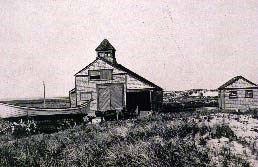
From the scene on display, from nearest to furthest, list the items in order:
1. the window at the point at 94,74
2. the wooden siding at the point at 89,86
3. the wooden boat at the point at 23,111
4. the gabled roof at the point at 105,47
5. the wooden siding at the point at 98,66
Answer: the wooden boat at the point at 23,111 < the wooden siding at the point at 98,66 < the wooden siding at the point at 89,86 < the window at the point at 94,74 < the gabled roof at the point at 105,47

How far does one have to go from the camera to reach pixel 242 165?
309 inches

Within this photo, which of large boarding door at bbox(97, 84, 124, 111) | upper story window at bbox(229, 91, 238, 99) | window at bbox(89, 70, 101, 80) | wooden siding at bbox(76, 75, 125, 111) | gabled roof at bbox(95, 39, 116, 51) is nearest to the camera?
large boarding door at bbox(97, 84, 124, 111)

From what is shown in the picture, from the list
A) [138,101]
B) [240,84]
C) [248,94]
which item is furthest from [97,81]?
[248,94]

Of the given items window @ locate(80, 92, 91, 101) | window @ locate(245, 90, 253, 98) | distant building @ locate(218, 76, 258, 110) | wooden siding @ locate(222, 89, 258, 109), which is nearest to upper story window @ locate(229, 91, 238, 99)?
distant building @ locate(218, 76, 258, 110)

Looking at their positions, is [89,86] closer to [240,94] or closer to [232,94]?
[232,94]

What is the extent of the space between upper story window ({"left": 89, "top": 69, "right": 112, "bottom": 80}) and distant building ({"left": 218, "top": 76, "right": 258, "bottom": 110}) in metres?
14.0

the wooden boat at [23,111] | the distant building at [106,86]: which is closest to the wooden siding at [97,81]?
the distant building at [106,86]

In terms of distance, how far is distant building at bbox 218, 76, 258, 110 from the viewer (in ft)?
111

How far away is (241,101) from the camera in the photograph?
113ft

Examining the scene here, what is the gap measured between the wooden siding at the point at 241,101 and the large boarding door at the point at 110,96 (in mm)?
13034

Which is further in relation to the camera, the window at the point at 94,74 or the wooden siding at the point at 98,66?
the window at the point at 94,74

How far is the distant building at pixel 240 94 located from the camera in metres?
33.9

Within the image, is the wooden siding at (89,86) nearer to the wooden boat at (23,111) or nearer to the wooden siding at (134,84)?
the wooden siding at (134,84)

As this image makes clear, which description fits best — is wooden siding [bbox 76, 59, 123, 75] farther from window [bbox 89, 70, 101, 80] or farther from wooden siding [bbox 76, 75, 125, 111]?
wooden siding [bbox 76, 75, 125, 111]
